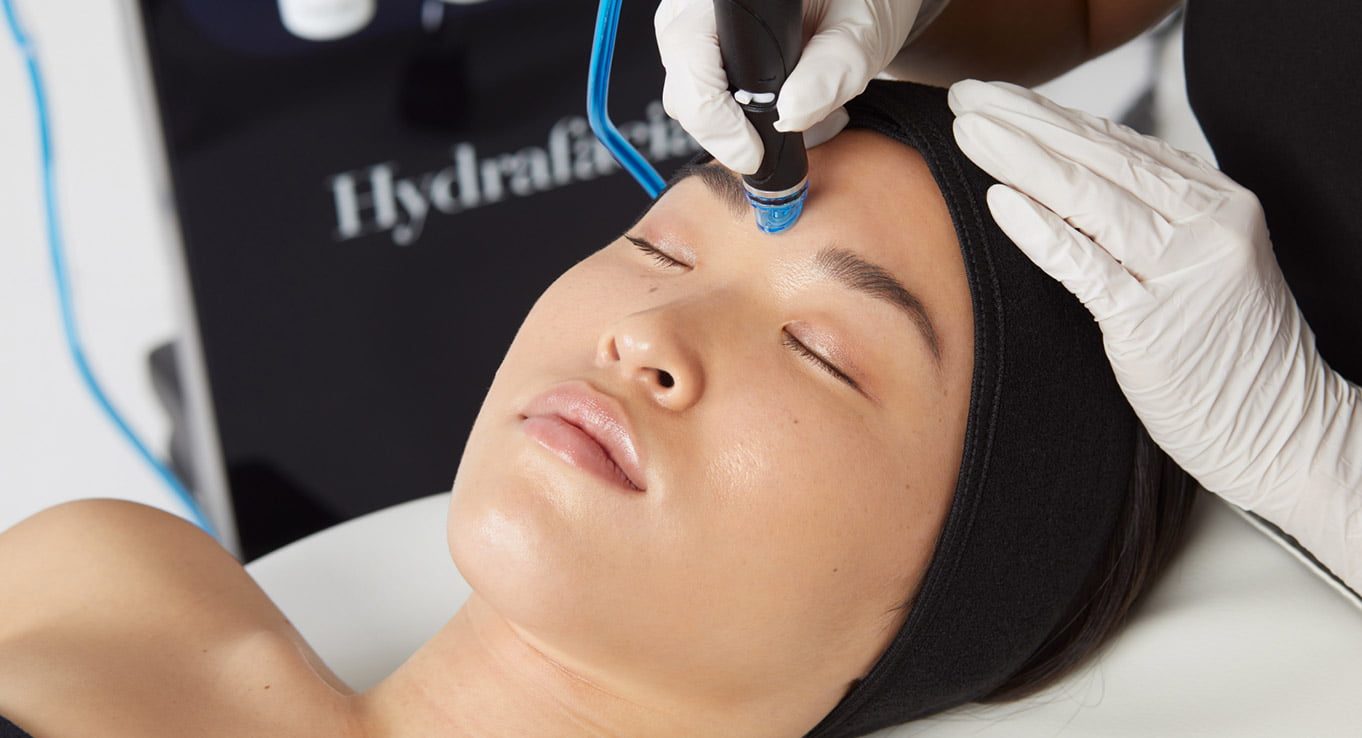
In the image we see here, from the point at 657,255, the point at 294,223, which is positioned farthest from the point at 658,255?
the point at 294,223

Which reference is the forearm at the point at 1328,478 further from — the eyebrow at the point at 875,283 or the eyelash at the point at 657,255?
the eyelash at the point at 657,255

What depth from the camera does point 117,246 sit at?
82.6 inches

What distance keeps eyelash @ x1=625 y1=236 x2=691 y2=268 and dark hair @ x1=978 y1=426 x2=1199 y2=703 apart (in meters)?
0.48

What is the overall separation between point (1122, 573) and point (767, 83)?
0.63 metres

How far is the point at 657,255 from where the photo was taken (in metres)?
1.12

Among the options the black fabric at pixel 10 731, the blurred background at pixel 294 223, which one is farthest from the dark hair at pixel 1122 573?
the black fabric at pixel 10 731

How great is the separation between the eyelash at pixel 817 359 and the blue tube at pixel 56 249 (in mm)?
1186

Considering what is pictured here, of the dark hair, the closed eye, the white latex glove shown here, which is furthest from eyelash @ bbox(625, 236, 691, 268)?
the dark hair

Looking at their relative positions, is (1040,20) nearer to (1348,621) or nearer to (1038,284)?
(1038,284)

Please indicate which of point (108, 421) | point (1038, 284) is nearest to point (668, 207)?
point (1038, 284)

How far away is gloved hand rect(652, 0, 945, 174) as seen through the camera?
982 millimetres

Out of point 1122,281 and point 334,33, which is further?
point 334,33

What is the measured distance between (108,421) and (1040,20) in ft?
5.71

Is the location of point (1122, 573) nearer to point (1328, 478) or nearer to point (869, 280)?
point (1328, 478)
